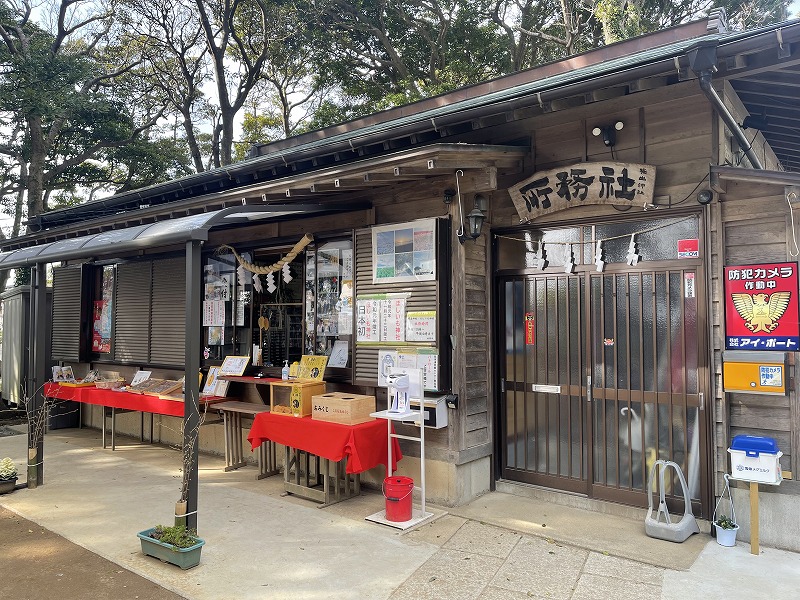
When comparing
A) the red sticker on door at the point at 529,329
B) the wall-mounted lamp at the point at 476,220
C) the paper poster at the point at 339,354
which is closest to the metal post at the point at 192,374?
the paper poster at the point at 339,354

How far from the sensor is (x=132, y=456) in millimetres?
7879

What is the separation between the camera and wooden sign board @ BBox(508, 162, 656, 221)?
16.0 ft

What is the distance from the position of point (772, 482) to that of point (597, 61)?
4.85m

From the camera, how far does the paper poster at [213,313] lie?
8094 mm

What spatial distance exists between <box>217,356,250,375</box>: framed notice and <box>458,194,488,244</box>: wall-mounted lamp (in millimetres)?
3743

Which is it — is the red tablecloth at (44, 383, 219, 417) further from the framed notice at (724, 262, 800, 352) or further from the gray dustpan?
the framed notice at (724, 262, 800, 352)

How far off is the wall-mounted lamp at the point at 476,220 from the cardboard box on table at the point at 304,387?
89.3 inches

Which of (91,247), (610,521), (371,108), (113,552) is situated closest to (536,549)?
(610,521)

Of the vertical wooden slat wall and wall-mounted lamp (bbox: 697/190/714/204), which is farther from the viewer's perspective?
wall-mounted lamp (bbox: 697/190/714/204)

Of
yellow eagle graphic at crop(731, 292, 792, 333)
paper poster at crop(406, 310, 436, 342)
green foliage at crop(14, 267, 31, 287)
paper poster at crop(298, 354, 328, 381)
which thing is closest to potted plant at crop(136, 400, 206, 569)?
paper poster at crop(298, 354, 328, 381)

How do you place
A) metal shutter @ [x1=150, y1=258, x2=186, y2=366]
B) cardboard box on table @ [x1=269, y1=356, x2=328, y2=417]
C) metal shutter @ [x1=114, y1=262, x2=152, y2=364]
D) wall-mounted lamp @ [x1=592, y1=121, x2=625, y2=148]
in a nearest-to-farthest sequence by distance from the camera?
wall-mounted lamp @ [x1=592, y1=121, x2=625, y2=148] → cardboard box on table @ [x1=269, y1=356, x2=328, y2=417] → metal shutter @ [x1=150, y1=258, x2=186, y2=366] → metal shutter @ [x1=114, y1=262, x2=152, y2=364]

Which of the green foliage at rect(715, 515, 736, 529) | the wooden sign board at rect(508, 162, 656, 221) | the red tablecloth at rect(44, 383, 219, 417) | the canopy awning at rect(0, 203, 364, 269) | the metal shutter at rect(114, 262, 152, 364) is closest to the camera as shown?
the green foliage at rect(715, 515, 736, 529)

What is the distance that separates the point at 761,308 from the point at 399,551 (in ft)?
11.6

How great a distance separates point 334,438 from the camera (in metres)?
5.25
